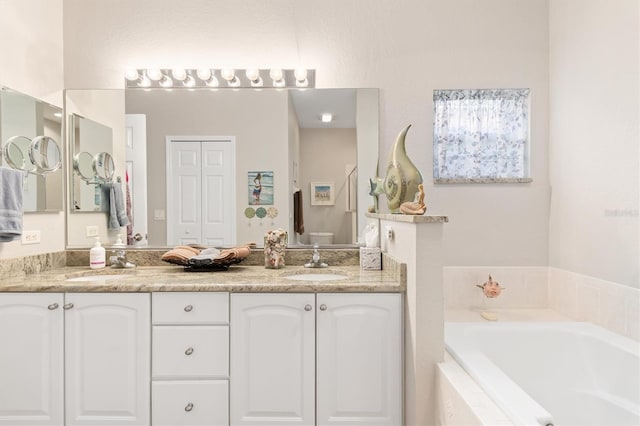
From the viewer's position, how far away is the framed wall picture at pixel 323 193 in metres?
2.42

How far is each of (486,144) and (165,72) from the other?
2.12 meters

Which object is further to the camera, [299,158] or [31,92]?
[299,158]

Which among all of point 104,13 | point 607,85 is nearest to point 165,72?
point 104,13

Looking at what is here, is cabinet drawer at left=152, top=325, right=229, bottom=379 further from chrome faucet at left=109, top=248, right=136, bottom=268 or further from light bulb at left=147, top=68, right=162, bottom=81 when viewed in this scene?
light bulb at left=147, top=68, right=162, bottom=81

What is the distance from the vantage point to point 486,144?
245 centimetres

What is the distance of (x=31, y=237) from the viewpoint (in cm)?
214

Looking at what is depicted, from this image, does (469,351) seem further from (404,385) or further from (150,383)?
(150,383)

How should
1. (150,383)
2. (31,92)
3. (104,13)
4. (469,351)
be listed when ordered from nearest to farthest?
(469,351) < (150,383) < (31,92) < (104,13)

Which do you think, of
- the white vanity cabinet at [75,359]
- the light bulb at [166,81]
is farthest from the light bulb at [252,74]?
the white vanity cabinet at [75,359]

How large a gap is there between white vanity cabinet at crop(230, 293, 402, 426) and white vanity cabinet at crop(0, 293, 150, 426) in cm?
46

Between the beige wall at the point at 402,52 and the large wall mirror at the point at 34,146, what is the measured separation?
0.35 m

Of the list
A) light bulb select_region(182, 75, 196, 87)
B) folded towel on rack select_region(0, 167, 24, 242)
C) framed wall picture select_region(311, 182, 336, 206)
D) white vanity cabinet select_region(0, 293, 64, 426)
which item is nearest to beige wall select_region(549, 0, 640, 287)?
framed wall picture select_region(311, 182, 336, 206)

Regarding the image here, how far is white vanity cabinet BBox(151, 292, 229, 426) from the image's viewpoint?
177cm

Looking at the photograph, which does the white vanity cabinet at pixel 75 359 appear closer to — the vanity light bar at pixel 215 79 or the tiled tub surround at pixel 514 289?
the vanity light bar at pixel 215 79
